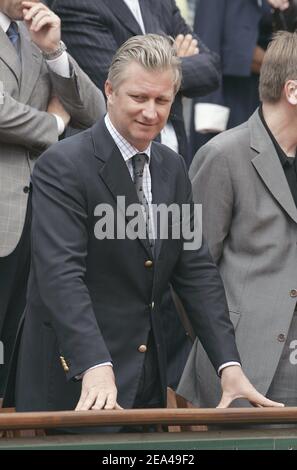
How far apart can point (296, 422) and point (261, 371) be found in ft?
2.83

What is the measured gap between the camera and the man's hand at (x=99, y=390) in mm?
3924

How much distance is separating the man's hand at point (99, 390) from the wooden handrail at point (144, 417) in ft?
0.37

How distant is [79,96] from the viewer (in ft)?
18.0

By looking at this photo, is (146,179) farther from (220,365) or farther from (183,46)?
(183,46)

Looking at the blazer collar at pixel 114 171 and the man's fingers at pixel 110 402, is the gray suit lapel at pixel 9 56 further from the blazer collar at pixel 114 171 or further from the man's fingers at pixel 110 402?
the man's fingers at pixel 110 402

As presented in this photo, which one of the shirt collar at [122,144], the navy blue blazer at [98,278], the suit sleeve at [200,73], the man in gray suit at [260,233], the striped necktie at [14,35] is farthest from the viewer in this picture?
the suit sleeve at [200,73]

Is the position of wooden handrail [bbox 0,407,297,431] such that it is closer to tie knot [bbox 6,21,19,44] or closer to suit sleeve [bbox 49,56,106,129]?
suit sleeve [bbox 49,56,106,129]

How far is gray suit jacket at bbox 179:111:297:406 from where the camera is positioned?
16.0 feet

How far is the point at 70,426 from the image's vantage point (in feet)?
12.5

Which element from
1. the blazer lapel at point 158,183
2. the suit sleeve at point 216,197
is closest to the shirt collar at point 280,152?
the suit sleeve at point 216,197

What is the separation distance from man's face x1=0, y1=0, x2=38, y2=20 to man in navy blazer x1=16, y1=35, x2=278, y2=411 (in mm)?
1136

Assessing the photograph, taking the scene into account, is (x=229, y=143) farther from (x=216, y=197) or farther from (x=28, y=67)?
(x=28, y=67)

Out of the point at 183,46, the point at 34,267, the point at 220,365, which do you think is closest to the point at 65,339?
the point at 34,267

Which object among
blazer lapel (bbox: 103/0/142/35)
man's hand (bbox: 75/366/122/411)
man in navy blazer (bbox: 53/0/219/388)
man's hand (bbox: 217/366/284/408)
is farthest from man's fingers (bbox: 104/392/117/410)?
blazer lapel (bbox: 103/0/142/35)
